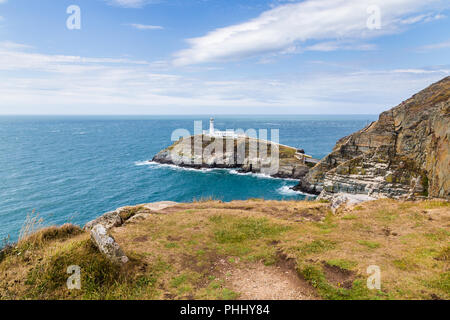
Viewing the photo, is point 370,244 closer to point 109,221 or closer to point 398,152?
point 109,221

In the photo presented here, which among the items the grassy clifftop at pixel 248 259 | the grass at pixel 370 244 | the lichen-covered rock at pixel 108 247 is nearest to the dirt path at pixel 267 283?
the grassy clifftop at pixel 248 259

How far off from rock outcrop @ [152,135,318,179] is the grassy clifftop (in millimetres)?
55571

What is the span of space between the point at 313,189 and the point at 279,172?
15049mm

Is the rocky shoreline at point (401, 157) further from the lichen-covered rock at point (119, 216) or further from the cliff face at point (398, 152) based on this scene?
the lichen-covered rock at point (119, 216)

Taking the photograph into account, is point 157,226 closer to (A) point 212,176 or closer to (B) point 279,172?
(A) point 212,176

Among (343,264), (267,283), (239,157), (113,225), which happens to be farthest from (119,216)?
(239,157)

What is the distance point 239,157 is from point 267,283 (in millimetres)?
71217

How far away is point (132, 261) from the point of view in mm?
11344

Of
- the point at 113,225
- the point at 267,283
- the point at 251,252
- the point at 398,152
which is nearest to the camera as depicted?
the point at 267,283

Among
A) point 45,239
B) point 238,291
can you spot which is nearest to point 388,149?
point 238,291

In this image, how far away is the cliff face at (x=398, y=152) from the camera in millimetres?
33125

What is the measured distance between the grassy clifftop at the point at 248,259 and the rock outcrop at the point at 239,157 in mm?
55571

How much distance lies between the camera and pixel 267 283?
1030 centimetres

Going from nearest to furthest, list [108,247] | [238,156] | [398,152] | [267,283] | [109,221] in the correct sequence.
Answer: [267,283] → [108,247] → [109,221] → [398,152] → [238,156]
